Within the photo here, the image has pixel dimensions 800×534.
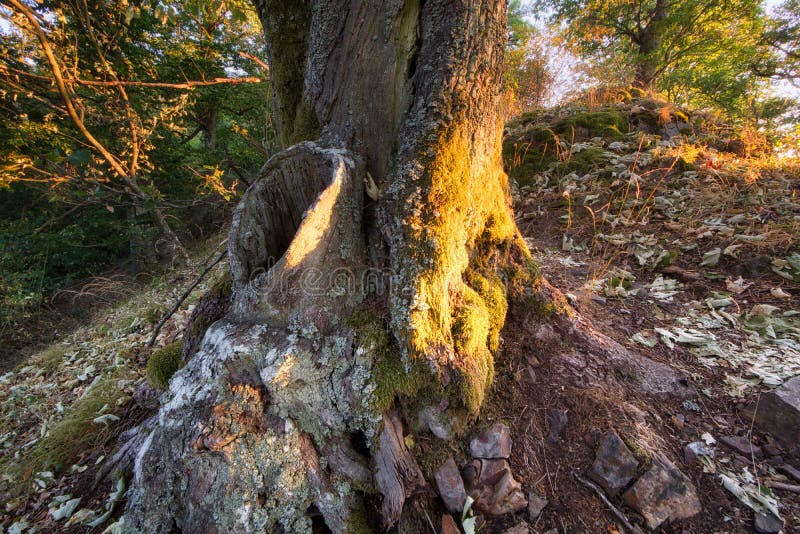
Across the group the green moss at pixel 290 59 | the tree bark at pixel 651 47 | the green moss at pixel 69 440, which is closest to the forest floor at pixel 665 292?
the green moss at pixel 290 59

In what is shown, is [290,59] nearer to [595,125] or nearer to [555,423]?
[555,423]

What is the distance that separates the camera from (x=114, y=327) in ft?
15.2

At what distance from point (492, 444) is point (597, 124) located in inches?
222

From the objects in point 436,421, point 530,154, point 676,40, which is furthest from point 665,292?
point 676,40

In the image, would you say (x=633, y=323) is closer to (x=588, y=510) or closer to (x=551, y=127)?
(x=588, y=510)

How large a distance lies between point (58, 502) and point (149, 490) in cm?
120

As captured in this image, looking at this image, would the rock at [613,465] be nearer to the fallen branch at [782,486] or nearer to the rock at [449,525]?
the fallen branch at [782,486]

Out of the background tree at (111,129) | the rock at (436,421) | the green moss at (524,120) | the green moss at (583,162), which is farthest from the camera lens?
the green moss at (524,120)

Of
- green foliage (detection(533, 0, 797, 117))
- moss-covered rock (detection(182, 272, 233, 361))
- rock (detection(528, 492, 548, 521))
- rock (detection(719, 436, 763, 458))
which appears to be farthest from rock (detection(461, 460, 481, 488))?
green foliage (detection(533, 0, 797, 117))

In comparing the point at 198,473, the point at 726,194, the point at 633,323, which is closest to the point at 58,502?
the point at 198,473

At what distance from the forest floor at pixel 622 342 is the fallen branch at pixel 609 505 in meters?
0.02

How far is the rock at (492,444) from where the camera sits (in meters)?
1.65

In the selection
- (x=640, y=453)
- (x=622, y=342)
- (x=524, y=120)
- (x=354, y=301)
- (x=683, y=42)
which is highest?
(x=683, y=42)

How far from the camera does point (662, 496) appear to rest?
1.50 meters
